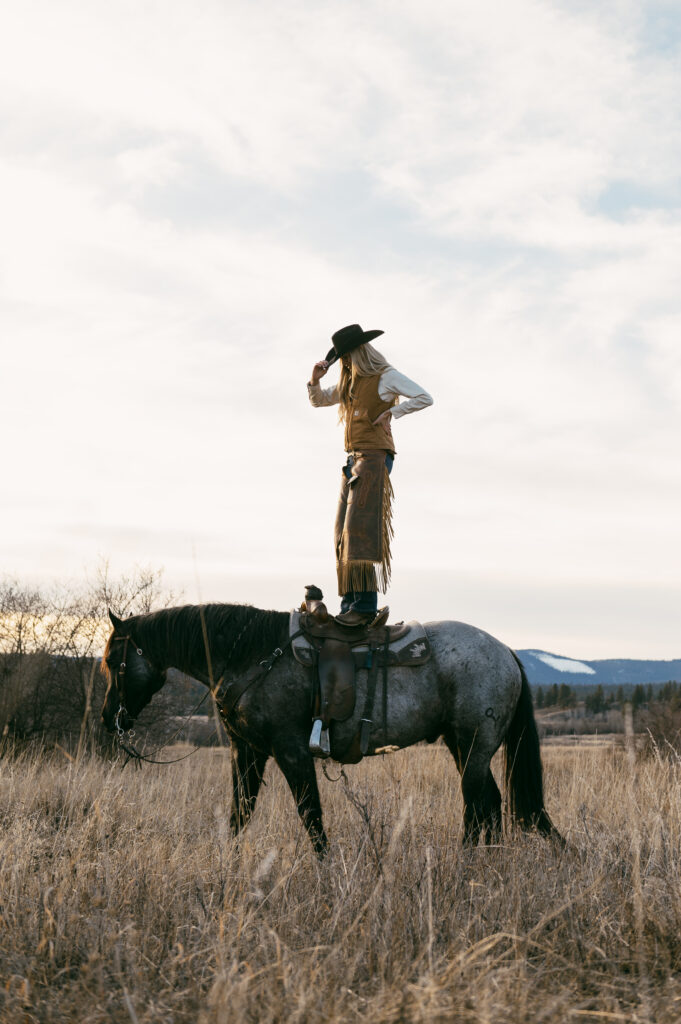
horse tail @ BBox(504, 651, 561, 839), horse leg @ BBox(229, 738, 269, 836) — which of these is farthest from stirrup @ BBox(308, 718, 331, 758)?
horse tail @ BBox(504, 651, 561, 839)

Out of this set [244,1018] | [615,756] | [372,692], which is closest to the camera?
[244,1018]

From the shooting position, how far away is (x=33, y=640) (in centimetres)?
2003

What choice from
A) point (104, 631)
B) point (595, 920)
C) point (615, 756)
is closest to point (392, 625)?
point (595, 920)

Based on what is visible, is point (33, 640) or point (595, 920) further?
point (33, 640)

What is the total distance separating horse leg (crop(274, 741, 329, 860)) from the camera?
5.12 meters

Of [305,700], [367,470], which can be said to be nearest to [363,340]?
[367,470]

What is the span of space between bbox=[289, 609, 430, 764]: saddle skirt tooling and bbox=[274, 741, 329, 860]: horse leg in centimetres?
13

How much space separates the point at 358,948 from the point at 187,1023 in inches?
28.1

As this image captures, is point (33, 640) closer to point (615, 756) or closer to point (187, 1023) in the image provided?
point (615, 756)

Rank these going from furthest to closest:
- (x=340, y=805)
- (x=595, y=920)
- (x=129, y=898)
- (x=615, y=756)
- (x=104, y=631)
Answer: (x=104, y=631), (x=615, y=756), (x=340, y=805), (x=129, y=898), (x=595, y=920)

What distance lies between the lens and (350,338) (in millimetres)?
5891

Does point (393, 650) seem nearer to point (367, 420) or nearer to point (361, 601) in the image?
point (361, 601)

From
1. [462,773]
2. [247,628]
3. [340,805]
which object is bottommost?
[340,805]

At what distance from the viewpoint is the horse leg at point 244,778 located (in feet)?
18.1
